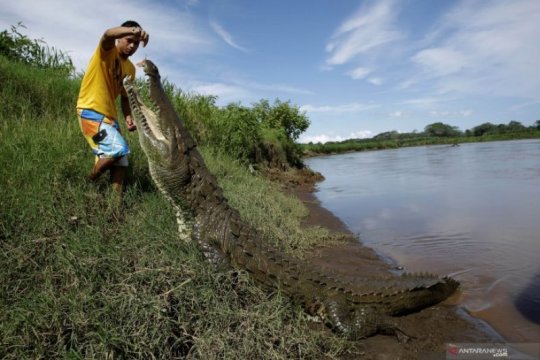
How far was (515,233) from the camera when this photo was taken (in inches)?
240

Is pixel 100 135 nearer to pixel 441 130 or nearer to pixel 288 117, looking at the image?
pixel 288 117

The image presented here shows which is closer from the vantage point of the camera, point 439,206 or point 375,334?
point 375,334

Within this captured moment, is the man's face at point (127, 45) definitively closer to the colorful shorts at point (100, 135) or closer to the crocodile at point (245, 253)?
the crocodile at point (245, 253)

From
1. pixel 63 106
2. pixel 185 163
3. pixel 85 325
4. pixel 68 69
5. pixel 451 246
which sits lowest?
pixel 451 246

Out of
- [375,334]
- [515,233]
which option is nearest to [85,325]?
[375,334]

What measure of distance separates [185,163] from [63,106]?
3423 millimetres

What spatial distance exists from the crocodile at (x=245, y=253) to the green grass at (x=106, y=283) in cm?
15

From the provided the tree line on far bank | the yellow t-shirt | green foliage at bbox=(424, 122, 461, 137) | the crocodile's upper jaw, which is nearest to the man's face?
the yellow t-shirt

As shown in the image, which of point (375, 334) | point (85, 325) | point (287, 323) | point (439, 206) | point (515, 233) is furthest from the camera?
point (439, 206)

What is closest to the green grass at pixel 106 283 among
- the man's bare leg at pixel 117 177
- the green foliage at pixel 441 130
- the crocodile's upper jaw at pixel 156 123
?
the man's bare leg at pixel 117 177

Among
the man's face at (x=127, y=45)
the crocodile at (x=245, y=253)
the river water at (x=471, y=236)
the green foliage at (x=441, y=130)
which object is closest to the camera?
the crocodile at (x=245, y=253)

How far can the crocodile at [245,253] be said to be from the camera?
10.1 ft

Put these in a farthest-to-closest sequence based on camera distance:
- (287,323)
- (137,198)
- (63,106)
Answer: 1. (63,106)
2. (137,198)
3. (287,323)

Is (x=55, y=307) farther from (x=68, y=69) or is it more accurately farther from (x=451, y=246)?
(x=68, y=69)
